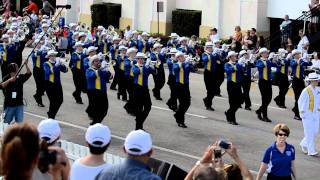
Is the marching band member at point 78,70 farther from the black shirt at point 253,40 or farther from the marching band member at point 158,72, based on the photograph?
the black shirt at point 253,40

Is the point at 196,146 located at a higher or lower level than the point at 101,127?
lower

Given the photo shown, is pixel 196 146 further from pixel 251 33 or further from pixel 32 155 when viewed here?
pixel 251 33

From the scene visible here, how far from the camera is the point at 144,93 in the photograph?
17.5 metres

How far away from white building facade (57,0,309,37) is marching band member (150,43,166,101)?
10.2 metres

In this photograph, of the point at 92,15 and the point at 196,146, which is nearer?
the point at 196,146

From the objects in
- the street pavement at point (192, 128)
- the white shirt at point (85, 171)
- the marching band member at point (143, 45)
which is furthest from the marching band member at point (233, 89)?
the white shirt at point (85, 171)

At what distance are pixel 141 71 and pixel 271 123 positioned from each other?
3.60 meters

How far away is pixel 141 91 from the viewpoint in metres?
17.5

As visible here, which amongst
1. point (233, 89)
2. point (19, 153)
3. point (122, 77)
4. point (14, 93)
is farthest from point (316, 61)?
point (19, 153)

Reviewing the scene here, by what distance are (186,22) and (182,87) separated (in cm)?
1814

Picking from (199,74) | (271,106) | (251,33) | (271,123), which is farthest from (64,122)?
(251,33)

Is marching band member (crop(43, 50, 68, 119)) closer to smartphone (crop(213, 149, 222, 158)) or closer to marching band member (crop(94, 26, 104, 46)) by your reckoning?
marching band member (crop(94, 26, 104, 46))

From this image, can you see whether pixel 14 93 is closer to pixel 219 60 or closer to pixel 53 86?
pixel 53 86

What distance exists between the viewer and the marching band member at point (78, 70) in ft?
69.6
